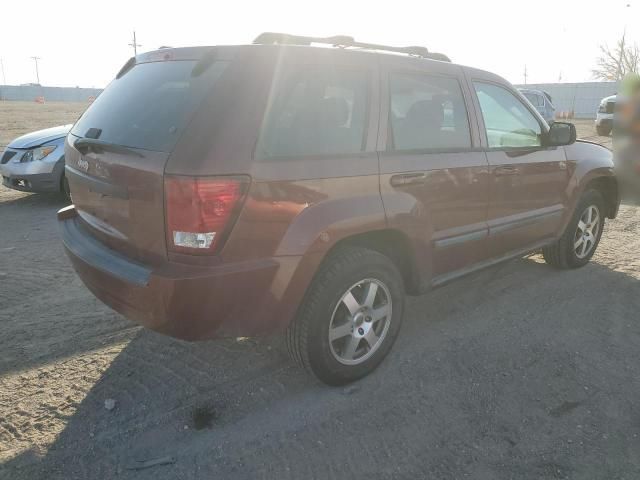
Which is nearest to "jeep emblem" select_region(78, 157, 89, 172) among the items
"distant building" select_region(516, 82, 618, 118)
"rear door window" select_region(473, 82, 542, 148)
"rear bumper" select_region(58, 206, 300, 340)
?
"rear bumper" select_region(58, 206, 300, 340)

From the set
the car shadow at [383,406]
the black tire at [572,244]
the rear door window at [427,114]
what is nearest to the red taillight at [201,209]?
the car shadow at [383,406]

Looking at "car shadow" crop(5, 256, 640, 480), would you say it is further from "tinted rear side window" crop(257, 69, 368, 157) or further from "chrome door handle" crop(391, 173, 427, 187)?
"tinted rear side window" crop(257, 69, 368, 157)

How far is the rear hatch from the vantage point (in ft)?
7.77

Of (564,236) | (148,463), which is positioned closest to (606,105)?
(564,236)

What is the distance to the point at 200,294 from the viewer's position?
2.28 meters

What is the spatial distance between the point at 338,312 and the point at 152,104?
154 cm

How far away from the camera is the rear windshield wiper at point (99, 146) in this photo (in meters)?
2.46

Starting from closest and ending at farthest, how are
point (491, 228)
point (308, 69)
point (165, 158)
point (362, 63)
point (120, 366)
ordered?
point (165, 158) < point (308, 69) < point (362, 63) < point (120, 366) < point (491, 228)

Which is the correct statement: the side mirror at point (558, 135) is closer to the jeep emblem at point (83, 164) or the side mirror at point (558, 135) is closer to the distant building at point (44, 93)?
the jeep emblem at point (83, 164)

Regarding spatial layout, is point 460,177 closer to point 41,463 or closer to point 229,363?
point 229,363

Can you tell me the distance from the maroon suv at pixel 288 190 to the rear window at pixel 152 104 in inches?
0.5

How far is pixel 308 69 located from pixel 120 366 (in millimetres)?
2131

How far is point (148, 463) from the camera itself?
7.72ft

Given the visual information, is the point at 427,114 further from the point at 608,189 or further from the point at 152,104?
the point at 608,189
